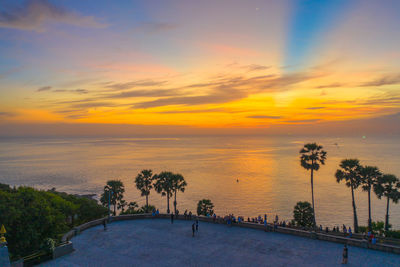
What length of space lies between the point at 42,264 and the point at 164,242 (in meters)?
9.56

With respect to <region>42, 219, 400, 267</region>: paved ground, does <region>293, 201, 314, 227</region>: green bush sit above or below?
below

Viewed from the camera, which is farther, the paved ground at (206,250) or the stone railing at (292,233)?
the stone railing at (292,233)

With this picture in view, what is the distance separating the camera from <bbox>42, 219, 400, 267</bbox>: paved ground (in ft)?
63.6

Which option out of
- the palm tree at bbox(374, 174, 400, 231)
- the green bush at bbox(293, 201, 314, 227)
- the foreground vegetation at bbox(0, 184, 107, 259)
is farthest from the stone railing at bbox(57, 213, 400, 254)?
the green bush at bbox(293, 201, 314, 227)

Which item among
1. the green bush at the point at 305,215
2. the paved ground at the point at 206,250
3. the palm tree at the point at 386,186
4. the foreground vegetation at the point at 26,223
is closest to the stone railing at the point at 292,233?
the paved ground at the point at 206,250

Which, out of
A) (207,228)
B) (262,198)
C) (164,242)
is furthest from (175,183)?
(262,198)

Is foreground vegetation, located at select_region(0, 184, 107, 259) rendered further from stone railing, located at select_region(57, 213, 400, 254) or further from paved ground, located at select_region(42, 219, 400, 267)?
paved ground, located at select_region(42, 219, 400, 267)

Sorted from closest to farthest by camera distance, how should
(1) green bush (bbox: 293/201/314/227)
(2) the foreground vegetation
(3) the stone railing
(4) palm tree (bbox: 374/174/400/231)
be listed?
(2) the foreground vegetation
(3) the stone railing
(4) palm tree (bbox: 374/174/400/231)
(1) green bush (bbox: 293/201/314/227)

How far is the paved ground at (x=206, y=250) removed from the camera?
1939cm

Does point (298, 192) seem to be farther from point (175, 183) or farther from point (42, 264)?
point (42, 264)

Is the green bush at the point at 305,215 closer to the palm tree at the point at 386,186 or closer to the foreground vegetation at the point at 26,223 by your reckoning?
the palm tree at the point at 386,186

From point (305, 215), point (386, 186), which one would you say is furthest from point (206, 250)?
point (386, 186)

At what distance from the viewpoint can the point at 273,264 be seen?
1891cm

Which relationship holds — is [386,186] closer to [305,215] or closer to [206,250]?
[305,215]
